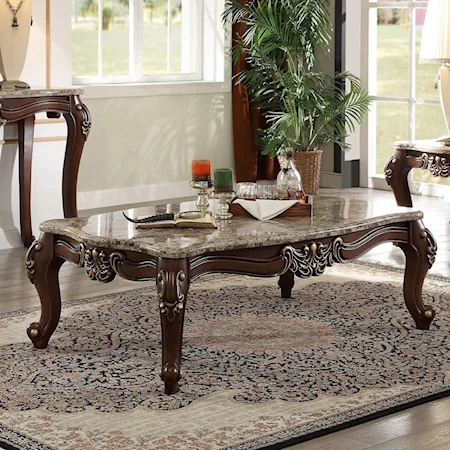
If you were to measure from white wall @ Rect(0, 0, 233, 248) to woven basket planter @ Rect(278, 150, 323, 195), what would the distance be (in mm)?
672

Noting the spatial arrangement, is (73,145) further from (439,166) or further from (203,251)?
(203,251)

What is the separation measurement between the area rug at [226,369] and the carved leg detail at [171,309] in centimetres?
7

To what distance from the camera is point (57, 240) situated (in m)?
3.46

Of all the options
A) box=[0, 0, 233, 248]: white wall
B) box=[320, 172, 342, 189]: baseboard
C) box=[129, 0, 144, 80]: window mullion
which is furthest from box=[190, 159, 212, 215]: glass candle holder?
box=[320, 172, 342, 189]: baseboard

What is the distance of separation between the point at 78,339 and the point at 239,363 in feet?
2.12

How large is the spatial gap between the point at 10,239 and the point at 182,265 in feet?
8.89

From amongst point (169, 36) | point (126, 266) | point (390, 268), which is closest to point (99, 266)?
point (126, 266)

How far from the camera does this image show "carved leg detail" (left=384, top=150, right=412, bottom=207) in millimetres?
5430

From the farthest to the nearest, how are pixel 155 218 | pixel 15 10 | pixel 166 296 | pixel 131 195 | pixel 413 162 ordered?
1. pixel 131 195
2. pixel 413 162
3. pixel 15 10
4. pixel 155 218
5. pixel 166 296

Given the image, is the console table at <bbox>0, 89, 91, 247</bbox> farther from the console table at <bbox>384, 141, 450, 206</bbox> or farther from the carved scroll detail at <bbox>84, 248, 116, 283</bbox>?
the carved scroll detail at <bbox>84, 248, 116, 283</bbox>

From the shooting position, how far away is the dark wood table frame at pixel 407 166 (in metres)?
5.21

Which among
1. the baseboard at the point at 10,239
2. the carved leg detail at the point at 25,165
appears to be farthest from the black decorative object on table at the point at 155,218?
the baseboard at the point at 10,239

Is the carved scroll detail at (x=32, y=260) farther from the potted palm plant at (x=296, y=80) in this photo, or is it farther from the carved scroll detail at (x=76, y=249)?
the potted palm plant at (x=296, y=80)

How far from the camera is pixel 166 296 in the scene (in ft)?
9.87
